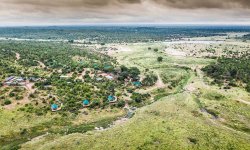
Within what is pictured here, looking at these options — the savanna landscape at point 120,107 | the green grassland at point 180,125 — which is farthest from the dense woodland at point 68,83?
the green grassland at point 180,125

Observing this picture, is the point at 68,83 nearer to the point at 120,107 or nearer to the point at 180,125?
the point at 120,107

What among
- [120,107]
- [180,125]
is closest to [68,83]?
[120,107]

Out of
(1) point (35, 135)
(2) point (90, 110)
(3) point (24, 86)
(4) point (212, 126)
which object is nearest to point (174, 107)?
(4) point (212, 126)

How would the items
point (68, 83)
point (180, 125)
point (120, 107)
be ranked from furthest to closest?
point (68, 83) < point (120, 107) < point (180, 125)

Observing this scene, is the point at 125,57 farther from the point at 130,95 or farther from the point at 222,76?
the point at 130,95

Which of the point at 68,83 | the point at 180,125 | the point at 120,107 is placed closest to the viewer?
the point at 180,125

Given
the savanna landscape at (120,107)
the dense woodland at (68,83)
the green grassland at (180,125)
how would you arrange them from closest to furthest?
the green grassland at (180,125), the savanna landscape at (120,107), the dense woodland at (68,83)

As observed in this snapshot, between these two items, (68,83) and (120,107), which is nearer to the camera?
(120,107)

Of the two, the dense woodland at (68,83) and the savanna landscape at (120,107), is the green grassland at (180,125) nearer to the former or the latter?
the savanna landscape at (120,107)
